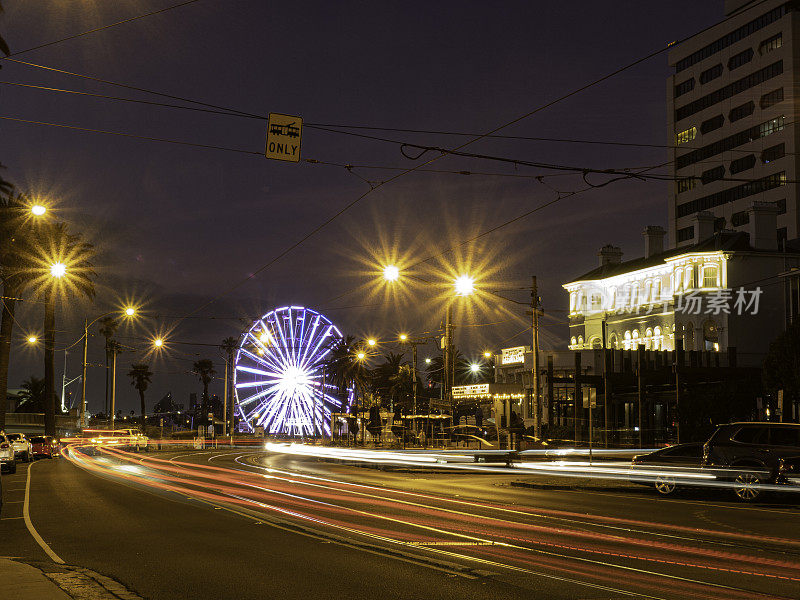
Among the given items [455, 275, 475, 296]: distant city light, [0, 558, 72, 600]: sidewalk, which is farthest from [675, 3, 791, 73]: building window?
[0, 558, 72, 600]: sidewalk

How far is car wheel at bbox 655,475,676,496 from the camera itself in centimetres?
2412

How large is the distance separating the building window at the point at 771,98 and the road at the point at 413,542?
77.1m

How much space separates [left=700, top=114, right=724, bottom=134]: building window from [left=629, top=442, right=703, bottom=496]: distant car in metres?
80.9

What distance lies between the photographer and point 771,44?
90875mm

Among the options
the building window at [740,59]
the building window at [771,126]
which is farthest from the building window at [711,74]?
the building window at [771,126]

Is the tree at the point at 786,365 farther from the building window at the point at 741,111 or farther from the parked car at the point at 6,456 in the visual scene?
the building window at the point at 741,111

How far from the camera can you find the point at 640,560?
1130 centimetres

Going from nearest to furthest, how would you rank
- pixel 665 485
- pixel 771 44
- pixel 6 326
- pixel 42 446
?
pixel 665 485, pixel 42 446, pixel 6 326, pixel 771 44

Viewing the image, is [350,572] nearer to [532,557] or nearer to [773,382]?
[532,557]

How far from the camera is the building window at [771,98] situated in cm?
9056

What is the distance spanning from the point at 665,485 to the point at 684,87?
294 ft

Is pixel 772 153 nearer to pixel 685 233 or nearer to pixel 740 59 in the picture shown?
pixel 740 59

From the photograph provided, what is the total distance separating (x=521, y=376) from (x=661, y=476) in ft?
188

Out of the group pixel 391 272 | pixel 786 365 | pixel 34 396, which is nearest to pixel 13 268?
pixel 391 272
